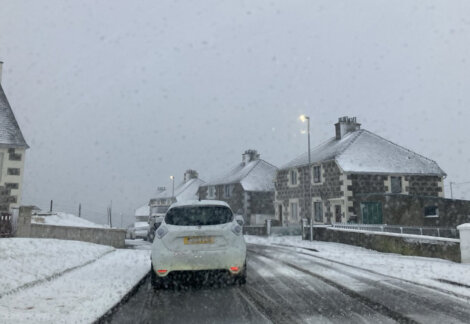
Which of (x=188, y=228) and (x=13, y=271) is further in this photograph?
(x=13, y=271)

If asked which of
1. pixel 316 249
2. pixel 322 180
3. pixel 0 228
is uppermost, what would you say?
pixel 322 180

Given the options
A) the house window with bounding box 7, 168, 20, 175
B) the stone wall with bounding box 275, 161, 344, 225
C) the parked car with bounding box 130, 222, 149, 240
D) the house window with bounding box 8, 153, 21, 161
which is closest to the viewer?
the house window with bounding box 7, 168, 20, 175

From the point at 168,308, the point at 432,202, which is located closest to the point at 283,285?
the point at 168,308

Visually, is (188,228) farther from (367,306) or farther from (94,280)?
(367,306)

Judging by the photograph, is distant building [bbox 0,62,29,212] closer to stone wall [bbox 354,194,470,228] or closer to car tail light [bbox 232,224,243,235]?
car tail light [bbox 232,224,243,235]

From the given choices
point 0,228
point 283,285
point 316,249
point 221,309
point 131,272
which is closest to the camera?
point 221,309

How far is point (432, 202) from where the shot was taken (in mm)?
23422

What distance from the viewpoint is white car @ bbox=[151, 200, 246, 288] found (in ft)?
21.5

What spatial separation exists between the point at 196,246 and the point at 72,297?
2214mm

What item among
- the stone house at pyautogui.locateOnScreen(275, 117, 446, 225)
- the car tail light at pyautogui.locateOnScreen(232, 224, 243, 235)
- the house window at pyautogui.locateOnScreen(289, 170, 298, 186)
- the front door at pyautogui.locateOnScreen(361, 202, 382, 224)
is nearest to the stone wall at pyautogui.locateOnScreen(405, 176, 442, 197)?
the stone house at pyautogui.locateOnScreen(275, 117, 446, 225)

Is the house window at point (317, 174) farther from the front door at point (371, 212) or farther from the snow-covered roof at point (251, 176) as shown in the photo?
the snow-covered roof at point (251, 176)

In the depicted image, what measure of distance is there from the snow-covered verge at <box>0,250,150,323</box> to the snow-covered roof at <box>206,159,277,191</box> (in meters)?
32.9

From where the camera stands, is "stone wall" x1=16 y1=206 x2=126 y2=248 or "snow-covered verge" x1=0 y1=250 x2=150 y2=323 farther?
"stone wall" x1=16 y1=206 x2=126 y2=248

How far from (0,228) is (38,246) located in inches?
167
